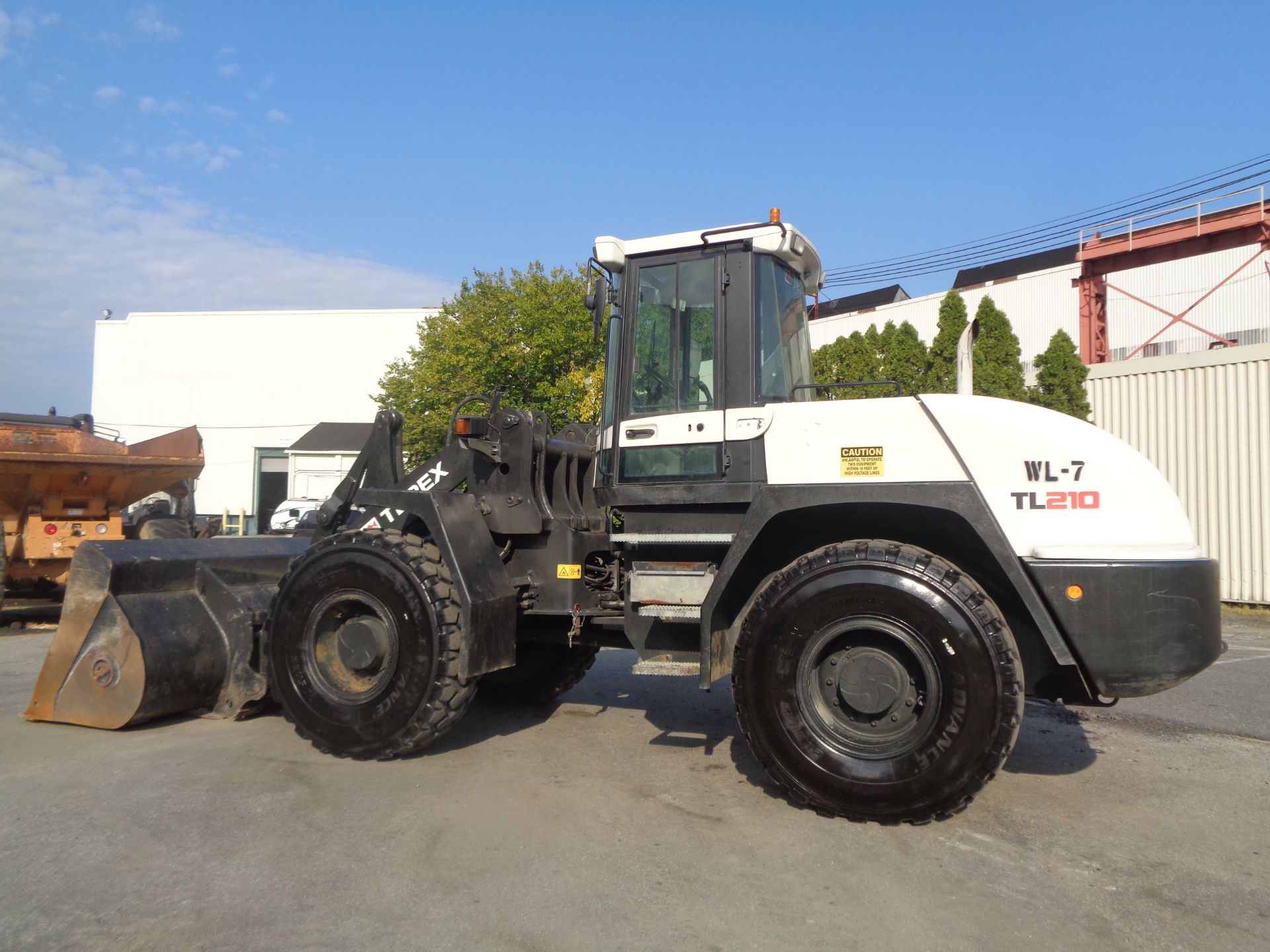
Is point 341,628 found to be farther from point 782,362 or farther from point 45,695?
point 782,362

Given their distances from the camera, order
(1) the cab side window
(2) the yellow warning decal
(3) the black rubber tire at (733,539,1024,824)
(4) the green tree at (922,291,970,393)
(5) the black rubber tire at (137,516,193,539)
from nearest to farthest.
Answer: (3) the black rubber tire at (733,539,1024,824), (2) the yellow warning decal, (1) the cab side window, (5) the black rubber tire at (137,516,193,539), (4) the green tree at (922,291,970,393)

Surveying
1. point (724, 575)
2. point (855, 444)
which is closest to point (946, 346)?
point (855, 444)

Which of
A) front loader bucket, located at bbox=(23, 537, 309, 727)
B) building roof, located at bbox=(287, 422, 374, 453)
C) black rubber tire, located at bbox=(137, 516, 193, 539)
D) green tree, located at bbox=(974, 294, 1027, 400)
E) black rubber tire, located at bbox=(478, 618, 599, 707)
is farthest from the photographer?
building roof, located at bbox=(287, 422, 374, 453)

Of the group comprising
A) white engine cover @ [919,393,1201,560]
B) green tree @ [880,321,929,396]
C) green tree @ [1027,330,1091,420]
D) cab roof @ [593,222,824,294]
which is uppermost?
green tree @ [880,321,929,396]

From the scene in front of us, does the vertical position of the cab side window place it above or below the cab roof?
below

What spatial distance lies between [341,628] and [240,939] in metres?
2.44

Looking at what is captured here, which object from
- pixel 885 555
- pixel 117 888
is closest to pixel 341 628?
pixel 117 888

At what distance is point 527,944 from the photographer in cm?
316

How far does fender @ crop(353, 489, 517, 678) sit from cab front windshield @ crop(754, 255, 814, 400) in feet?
6.21

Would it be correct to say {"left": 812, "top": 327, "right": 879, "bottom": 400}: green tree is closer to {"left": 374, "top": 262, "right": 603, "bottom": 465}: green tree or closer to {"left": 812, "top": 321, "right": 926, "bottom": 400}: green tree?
{"left": 812, "top": 321, "right": 926, "bottom": 400}: green tree

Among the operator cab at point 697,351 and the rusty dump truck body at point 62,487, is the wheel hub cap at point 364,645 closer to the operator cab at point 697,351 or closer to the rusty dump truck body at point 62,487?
the operator cab at point 697,351

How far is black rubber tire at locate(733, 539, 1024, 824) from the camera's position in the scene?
13.2 ft

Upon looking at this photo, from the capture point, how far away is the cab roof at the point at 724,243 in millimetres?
4969

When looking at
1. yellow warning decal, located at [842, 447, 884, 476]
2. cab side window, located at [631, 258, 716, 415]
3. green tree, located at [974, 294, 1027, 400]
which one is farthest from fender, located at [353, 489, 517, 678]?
green tree, located at [974, 294, 1027, 400]
